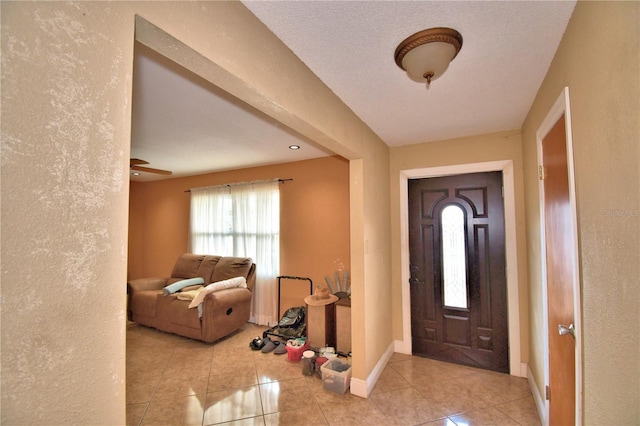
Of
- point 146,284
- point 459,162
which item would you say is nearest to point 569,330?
point 459,162

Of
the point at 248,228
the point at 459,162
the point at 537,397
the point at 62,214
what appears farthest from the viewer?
the point at 248,228

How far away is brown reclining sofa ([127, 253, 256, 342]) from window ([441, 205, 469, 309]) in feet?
8.31

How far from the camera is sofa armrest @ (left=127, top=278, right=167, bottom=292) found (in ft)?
13.3

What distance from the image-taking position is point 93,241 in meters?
0.64

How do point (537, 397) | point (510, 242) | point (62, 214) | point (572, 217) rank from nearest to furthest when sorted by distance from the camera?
point (62, 214), point (572, 217), point (537, 397), point (510, 242)

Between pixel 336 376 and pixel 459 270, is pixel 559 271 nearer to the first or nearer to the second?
pixel 459 270

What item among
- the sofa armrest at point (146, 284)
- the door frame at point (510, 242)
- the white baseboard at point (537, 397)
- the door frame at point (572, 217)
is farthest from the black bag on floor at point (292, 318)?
the door frame at point (572, 217)

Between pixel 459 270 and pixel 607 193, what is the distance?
2078 millimetres

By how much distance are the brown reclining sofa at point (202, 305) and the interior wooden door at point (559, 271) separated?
3130mm

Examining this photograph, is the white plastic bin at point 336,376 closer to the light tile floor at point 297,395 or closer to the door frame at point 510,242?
the light tile floor at point 297,395

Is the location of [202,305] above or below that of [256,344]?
above

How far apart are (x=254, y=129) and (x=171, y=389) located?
2.49 metres

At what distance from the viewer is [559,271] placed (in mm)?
1579

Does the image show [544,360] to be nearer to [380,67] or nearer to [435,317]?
[435,317]
